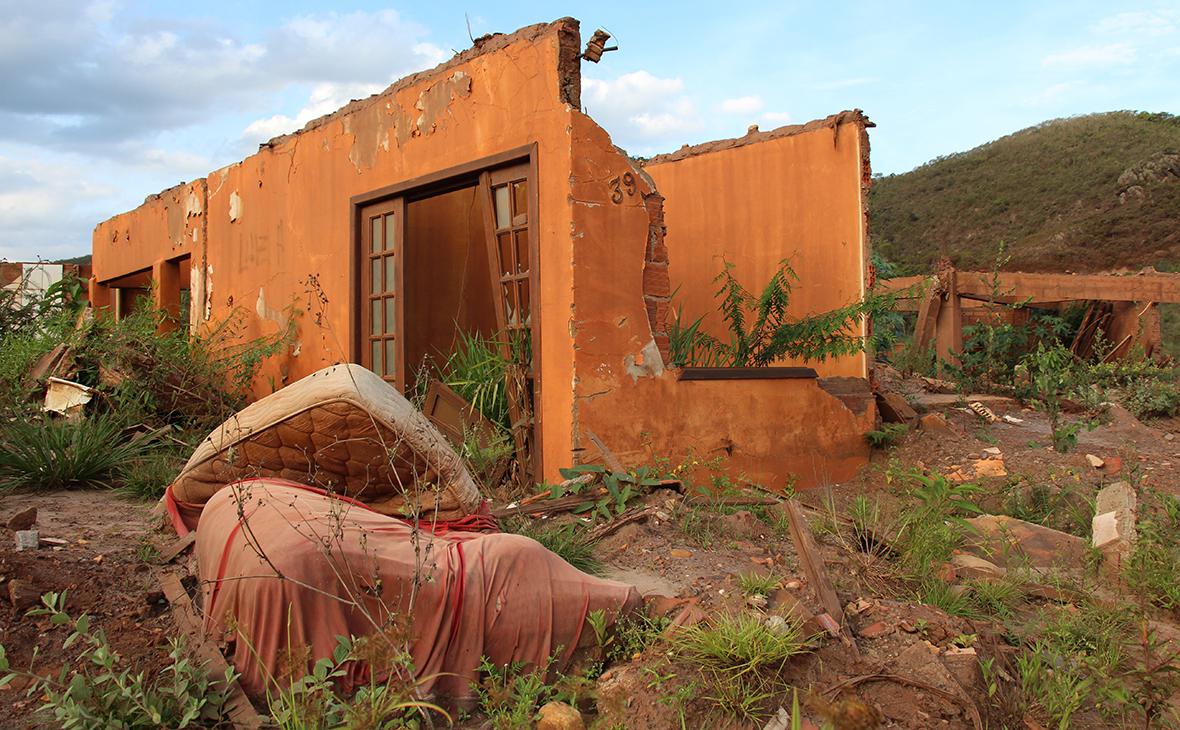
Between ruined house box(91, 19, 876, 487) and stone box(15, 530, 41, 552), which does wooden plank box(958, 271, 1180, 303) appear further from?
stone box(15, 530, 41, 552)

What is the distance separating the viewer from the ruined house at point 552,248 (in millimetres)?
5188

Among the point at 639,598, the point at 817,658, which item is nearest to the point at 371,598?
the point at 639,598

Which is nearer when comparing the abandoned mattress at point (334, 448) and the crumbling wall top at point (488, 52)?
the abandoned mattress at point (334, 448)

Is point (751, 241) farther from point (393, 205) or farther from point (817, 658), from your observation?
point (817, 658)

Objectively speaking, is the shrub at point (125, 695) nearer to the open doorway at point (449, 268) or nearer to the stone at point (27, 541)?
the stone at point (27, 541)

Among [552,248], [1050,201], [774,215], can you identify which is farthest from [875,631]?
[1050,201]

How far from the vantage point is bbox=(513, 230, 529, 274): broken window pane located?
5.54m

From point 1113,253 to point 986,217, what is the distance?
5479 mm

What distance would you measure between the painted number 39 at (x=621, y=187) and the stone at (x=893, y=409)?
8.95 ft

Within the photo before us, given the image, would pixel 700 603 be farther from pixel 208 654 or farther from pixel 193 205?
pixel 193 205

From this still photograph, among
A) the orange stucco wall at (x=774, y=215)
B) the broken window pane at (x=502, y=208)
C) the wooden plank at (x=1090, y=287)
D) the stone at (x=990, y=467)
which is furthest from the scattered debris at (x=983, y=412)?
the broken window pane at (x=502, y=208)

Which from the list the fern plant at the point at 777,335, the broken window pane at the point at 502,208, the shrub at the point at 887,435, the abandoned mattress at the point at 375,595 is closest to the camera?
the abandoned mattress at the point at 375,595

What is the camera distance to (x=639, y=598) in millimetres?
2967

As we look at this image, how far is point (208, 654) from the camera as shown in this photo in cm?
246
